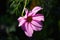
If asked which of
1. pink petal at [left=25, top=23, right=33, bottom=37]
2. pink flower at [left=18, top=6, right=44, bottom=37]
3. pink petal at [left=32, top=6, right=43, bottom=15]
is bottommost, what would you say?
pink petal at [left=25, top=23, right=33, bottom=37]

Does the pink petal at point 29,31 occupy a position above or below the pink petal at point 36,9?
below

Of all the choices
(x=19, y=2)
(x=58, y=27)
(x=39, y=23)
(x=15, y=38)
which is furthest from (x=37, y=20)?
(x=58, y=27)

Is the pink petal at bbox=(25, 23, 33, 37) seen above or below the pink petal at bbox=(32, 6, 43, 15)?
below

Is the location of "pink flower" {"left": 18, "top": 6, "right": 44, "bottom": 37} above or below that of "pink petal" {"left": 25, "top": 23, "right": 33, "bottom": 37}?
above

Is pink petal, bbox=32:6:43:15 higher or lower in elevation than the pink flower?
higher

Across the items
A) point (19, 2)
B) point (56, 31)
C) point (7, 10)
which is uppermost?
point (19, 2)

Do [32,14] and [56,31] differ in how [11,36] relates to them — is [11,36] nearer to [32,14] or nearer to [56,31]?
[56,31]

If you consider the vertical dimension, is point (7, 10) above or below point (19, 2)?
below

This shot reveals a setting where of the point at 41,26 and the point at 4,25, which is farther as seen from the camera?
the point at 4,25
